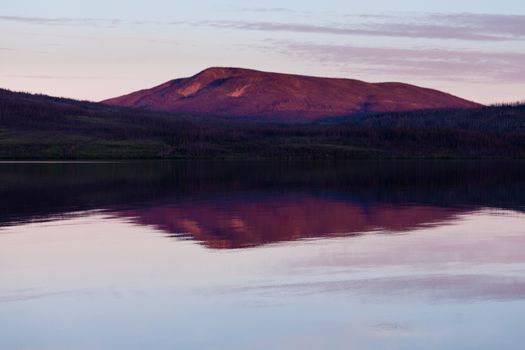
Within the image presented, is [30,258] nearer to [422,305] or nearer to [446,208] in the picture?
[422,305]

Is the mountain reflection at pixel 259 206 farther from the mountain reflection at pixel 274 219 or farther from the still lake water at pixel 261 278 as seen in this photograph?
the still lake water at pixel 261 278

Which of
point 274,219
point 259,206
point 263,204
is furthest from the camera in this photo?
point 263,204

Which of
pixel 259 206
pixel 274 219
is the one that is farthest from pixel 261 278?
pixel 259 206

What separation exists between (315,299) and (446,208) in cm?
3000

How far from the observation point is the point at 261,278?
25.7 meters

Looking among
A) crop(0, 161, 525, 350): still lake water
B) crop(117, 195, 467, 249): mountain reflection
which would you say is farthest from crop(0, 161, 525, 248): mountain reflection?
crop(0, 161, 525, 350): still lake water

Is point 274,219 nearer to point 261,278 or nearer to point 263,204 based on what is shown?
point 263,204

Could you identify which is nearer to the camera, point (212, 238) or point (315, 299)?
point (315, 299)

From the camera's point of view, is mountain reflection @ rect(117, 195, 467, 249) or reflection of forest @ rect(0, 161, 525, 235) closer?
mountain reflection @ rect(117, 195, 467, 249)

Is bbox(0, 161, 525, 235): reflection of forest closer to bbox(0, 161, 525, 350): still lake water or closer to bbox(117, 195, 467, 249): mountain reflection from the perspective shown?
bbox(117, 195, 467, 249): mountain reflection

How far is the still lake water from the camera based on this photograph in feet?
62.7

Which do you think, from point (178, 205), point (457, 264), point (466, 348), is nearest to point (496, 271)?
point (457, 264)

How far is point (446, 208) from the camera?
5103 centimetres

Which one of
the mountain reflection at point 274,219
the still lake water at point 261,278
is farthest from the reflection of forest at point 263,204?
the still lake water at point 261,278
